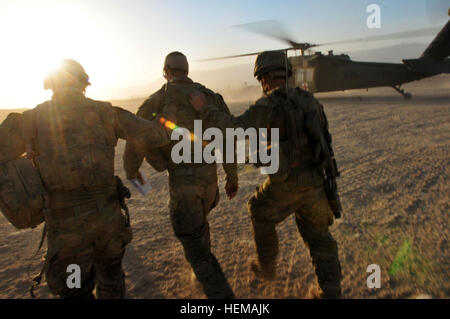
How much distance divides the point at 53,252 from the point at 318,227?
6.59 ft

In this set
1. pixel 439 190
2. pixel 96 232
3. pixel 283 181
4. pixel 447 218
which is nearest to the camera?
pixel 96 232

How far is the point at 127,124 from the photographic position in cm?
210

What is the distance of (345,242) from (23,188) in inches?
123

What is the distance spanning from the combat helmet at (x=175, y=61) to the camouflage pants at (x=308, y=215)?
1.34m

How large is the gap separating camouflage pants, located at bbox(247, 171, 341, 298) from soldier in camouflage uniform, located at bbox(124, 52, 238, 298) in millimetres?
494

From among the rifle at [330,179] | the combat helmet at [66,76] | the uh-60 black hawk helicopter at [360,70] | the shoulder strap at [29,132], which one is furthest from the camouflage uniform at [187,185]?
the uh-60 black hawk helicopter at [360,70]

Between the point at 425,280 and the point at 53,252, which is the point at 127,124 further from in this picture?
the point at 425,280

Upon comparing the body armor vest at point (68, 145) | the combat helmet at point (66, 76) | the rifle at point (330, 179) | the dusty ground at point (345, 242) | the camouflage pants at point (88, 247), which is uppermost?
the combat helmet at point (66, 76)

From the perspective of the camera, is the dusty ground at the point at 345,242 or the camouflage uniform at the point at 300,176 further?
the dusty ground at the point at 345,242

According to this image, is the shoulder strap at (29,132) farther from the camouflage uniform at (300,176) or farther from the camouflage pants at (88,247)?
the camouflage uniform at (300,176)

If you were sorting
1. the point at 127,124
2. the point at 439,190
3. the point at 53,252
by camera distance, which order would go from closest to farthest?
1. the point at 53,252
2. the point at 127,124
3. the point at 439,190

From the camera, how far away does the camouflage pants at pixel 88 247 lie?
5.89ft

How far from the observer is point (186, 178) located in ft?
7.95
